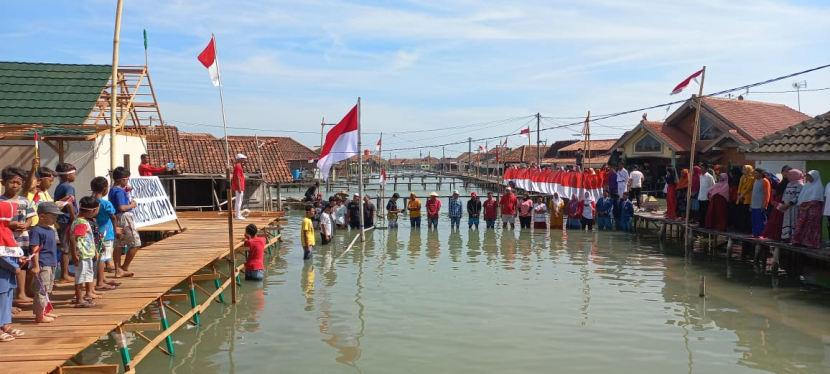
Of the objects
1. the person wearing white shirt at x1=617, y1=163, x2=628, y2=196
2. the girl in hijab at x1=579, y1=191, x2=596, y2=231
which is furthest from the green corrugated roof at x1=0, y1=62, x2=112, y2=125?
the person wearing white shirt at x1=617, y1=163, x2=628, y2=196

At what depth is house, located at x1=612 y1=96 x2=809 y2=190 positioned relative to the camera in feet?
100

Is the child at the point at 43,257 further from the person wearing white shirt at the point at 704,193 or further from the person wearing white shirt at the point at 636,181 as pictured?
the person wearing white shirt at the point at 636,181

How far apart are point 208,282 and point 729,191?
44.7 feet

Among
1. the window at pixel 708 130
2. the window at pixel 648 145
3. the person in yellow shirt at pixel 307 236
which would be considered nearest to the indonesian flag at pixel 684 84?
the person in yellow shirt at pixel 307 236

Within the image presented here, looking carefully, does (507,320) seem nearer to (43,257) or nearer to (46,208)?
(43,257)

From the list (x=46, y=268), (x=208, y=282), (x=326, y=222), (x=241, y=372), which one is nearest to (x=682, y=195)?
(x=326, y=222)

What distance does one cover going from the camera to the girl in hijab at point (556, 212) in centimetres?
2316

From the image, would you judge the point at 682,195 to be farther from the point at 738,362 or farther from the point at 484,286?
the point at 738,362

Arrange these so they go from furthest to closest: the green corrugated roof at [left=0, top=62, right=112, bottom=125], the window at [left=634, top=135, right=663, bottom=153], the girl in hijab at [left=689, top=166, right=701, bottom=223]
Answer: the window at [left=634, top=135, right=663, bottom=153], the girl in hijab at [left=689, top=166, right=701, bottom=223], the green corrugated roof at [left=0, top=62, right=112, bottom=125]

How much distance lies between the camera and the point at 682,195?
20.6 m

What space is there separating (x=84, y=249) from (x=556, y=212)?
18021mm

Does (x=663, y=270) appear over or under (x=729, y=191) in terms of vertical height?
under

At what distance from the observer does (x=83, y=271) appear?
7.88 meters

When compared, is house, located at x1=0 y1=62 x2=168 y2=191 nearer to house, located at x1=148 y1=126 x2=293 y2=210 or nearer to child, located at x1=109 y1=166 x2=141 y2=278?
child, located at x1=109 y1=166 x2=141 y2=278
